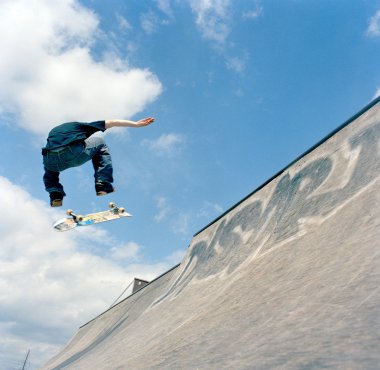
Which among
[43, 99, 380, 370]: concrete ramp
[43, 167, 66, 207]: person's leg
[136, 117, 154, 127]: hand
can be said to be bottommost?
[43, 99, 380, 370]: concrete ramp

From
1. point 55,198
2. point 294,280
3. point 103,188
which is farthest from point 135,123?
point 294,280

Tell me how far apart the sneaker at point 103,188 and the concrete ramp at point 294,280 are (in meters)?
2.20

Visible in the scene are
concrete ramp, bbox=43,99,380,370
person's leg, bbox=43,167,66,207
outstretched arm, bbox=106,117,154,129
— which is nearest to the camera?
concrete ramp, bbox=43,99,380,370

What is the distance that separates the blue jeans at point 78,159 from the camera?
554cm

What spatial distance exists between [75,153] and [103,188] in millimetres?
685

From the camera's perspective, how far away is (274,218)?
6289mm

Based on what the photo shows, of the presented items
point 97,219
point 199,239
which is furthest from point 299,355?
point 199,239

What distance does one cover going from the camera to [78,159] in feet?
18.7

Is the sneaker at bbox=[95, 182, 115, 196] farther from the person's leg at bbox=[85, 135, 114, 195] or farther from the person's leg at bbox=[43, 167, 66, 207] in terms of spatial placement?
the person's leg at bbox=[43, 167, 66, 207]

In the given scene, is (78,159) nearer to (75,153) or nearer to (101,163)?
(75,153)

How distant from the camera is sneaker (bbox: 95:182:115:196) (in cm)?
573

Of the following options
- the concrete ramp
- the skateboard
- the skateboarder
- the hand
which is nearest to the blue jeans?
the skateboarder

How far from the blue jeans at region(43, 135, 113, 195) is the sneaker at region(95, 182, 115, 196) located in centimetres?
5

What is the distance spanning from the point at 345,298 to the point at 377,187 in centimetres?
225
